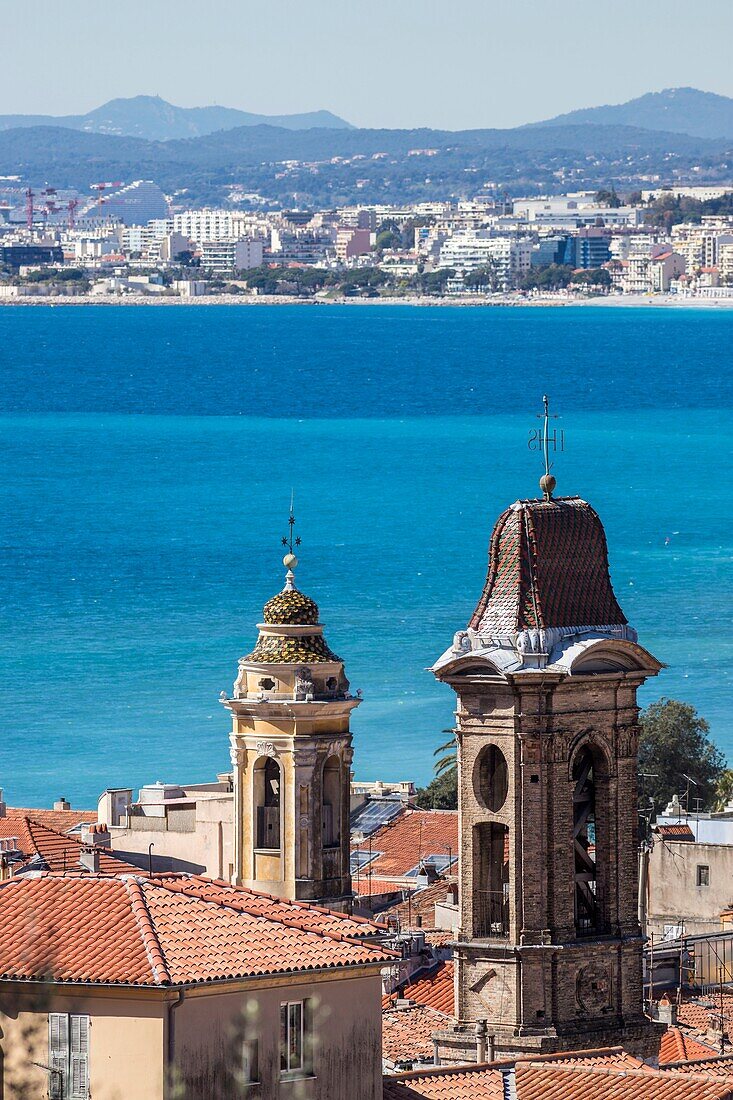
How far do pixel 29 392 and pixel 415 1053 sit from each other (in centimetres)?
15239

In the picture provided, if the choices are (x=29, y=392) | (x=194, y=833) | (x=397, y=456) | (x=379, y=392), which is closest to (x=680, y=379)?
(x=379, y=392)

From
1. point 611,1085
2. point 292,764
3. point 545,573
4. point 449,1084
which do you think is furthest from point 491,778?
point 611,1085

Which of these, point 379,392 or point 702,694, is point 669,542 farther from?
point 379,392

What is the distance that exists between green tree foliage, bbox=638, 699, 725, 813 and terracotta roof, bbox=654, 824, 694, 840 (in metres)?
7.19

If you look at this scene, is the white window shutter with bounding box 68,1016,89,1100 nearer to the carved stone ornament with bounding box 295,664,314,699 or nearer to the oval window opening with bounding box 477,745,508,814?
the oval window opening with bounding box 477,745,508,814

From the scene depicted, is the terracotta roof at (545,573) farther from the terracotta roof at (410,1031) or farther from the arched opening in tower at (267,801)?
the terracotta roof at (410,1031)

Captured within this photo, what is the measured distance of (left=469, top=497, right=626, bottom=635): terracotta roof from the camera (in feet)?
63.1

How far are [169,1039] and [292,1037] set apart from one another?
80 centimetres

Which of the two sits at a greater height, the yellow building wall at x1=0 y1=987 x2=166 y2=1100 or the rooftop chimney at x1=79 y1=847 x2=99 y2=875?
the rooftop chimney at x1=79 y1=847 x2=99 y2=875

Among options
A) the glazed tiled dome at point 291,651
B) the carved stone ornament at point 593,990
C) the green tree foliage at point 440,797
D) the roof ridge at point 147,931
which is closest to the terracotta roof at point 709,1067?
the carved stone ornament at point 593,990

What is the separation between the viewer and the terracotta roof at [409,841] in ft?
107

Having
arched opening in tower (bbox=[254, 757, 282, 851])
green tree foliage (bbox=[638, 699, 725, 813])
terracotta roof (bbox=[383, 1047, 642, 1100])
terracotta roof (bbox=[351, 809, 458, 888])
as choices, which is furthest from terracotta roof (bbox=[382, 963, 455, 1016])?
green tree foliage (bbox=[638, 699, 725, 813])

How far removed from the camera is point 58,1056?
1259 centimetres

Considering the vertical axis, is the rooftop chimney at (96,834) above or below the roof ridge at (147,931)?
below
